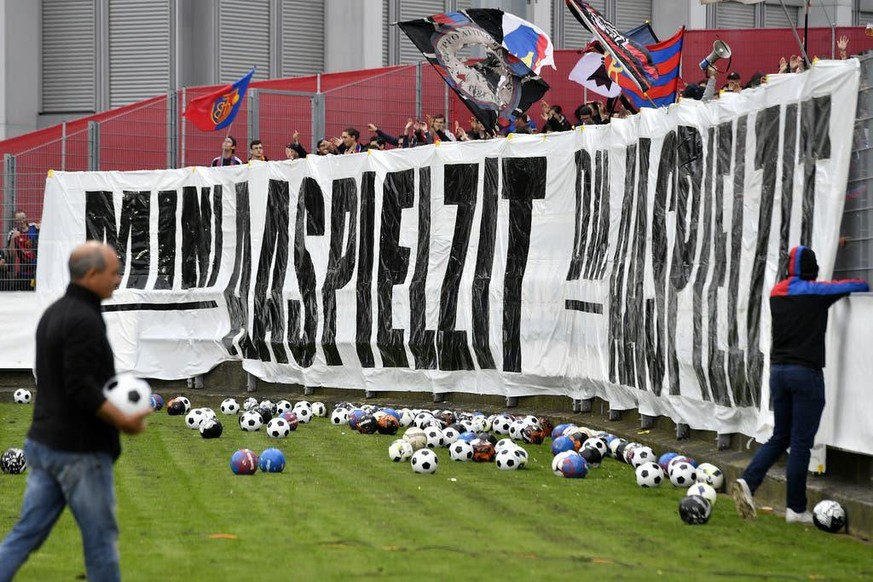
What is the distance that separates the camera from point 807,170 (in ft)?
39.7

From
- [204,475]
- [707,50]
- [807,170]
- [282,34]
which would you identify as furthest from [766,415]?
[282,34]

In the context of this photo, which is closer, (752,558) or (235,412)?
(752,558)

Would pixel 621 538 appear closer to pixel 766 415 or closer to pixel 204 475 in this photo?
pixel 766 415

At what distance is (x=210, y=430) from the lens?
17719mm

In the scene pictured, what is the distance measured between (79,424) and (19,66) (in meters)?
33.1

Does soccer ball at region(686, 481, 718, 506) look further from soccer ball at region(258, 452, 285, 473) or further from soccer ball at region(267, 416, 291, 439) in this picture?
soccer ball at region(267, 416, 291, 439)

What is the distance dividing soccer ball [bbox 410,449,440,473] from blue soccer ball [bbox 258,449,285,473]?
51.2 inches

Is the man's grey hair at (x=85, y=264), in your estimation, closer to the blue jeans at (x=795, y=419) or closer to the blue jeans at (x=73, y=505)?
the blue jeans at (x=73, y=505)

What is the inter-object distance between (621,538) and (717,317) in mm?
3753

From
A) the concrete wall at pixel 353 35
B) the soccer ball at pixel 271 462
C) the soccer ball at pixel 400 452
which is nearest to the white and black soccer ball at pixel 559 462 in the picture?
the soccer ball at pixel 400 452

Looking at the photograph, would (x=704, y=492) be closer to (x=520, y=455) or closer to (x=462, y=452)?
(x=520, y=455)

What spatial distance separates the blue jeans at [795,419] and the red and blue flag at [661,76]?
850 centimetres

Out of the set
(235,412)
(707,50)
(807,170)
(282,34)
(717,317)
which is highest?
(282,34)

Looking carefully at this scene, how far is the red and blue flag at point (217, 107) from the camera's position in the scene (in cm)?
2492
